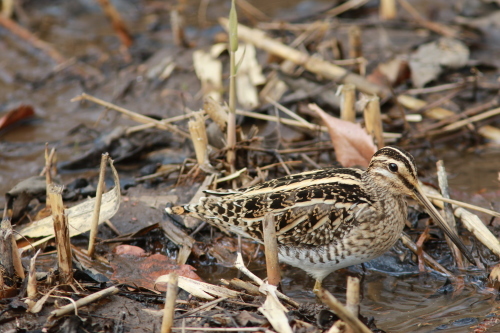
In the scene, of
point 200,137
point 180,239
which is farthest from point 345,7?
point 180,239

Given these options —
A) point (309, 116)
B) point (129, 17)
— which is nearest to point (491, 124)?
point (309, 116)

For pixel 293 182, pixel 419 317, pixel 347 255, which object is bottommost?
pixel 419 317

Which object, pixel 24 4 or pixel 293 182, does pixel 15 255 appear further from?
pixel 24 4

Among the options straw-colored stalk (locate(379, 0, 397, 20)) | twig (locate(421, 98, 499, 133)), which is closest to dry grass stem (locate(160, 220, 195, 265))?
twig (locate(421, 98, 499, 133))

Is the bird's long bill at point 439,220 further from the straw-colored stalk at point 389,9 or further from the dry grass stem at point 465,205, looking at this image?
the straw-colored stalk at point 389,9

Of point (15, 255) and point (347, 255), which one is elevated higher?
point (15, 255)

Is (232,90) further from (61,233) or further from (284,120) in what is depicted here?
(61,233)

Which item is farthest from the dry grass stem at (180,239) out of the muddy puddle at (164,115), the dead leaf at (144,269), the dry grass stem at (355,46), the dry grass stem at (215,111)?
the dry grass stem at (355,46)
